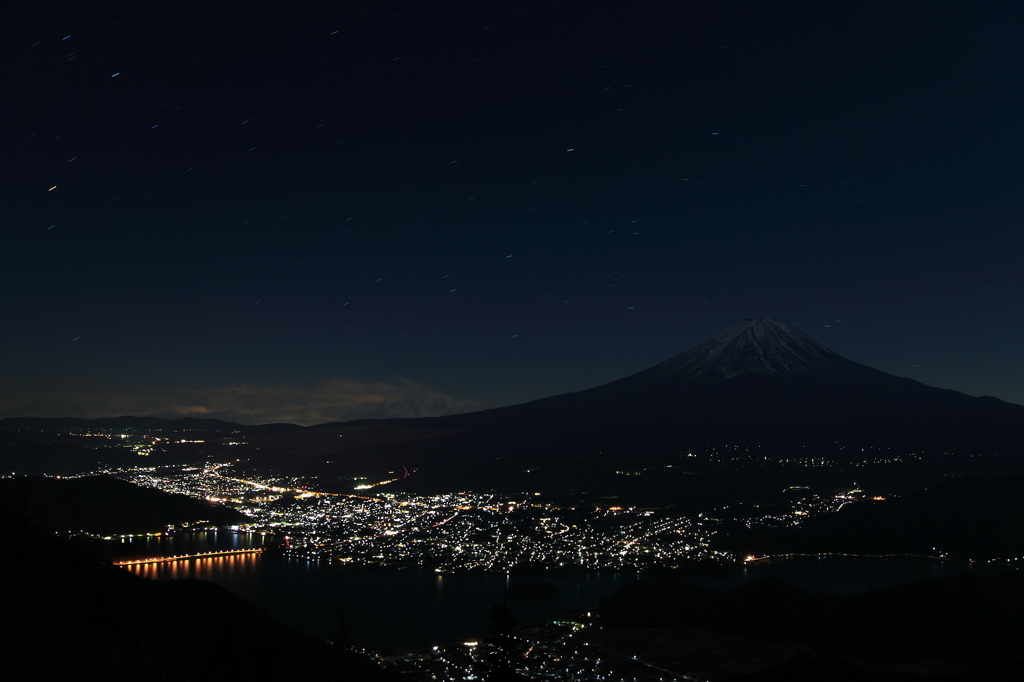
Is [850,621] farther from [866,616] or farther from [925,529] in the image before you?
[925,529]

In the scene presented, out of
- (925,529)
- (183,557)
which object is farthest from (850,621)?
(183,557)

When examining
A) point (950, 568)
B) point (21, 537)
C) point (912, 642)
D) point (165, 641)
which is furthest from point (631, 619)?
point (950, 568)

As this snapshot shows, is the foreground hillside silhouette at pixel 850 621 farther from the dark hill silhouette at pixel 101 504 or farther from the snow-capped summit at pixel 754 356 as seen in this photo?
the snow-capped summit at pixel 754 356

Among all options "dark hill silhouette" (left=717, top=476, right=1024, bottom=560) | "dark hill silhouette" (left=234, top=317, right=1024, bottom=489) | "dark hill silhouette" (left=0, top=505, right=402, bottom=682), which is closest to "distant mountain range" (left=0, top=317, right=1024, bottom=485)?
"dark hill silhouette" (left=234, top=317, right=1024, bottom=489)

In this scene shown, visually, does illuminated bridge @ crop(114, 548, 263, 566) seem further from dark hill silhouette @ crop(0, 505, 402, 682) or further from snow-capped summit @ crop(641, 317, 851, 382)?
snow-capped summit @ crop(641, 317, 851, 382)

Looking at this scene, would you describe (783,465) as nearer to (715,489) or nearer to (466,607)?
(715,489)
